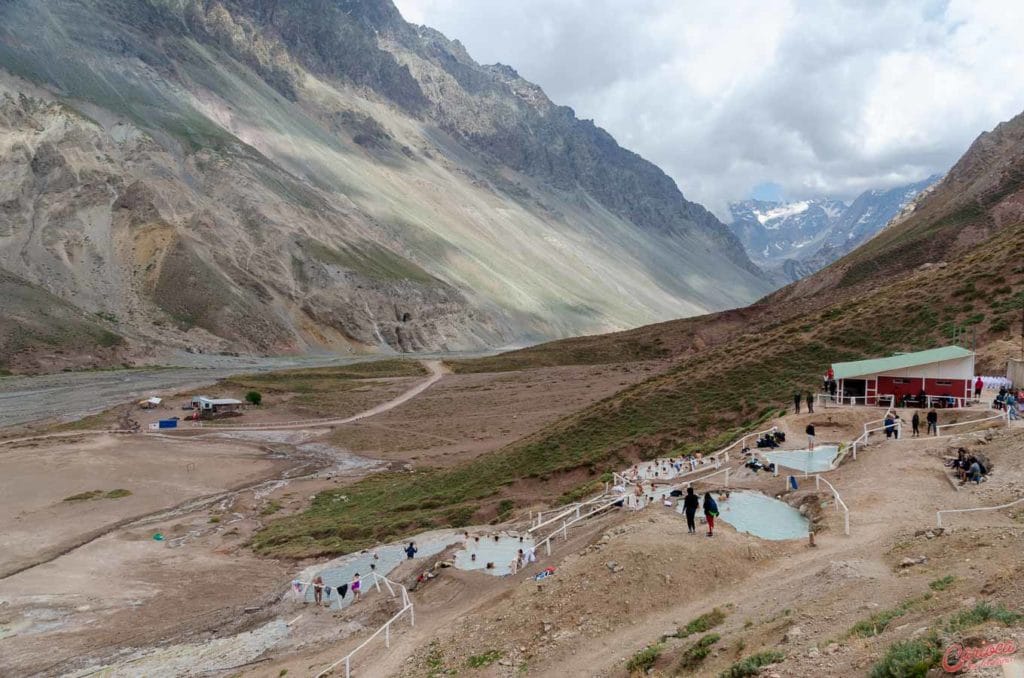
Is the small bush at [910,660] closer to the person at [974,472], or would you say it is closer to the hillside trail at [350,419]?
the person at [974,472]

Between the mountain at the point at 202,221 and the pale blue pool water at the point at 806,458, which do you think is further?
the mountain at the point at 202,221

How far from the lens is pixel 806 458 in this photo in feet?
67.4

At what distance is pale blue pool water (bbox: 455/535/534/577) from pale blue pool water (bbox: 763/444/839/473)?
800 cm

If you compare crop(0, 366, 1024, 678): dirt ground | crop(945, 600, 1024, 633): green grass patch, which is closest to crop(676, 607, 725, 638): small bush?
crop(0, 366, 1024, 678): dirt ground

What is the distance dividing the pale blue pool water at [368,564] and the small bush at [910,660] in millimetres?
15817

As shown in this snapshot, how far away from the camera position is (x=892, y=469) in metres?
18.0

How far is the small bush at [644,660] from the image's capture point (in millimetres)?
10055

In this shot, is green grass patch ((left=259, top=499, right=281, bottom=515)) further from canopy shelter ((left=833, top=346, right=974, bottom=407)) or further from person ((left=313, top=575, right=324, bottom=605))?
canopy shelter ((left=833, top=346, right=974, bottom=407))

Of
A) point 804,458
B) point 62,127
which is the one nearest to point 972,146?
point 804,458

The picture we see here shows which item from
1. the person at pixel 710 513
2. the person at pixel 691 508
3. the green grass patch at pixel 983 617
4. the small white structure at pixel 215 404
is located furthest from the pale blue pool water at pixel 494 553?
the small white structure at pixel 215 404

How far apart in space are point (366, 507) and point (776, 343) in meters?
24.4

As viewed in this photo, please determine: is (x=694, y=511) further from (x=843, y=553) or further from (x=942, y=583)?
(x=942, y=583)

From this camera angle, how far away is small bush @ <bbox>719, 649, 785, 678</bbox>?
812cm

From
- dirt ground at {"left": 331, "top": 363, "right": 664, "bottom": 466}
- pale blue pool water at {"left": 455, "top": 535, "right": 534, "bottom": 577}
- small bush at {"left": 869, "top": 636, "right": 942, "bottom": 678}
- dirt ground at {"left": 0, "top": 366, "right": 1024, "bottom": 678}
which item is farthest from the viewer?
dirt ground at {"left": 331, "top": 363, "right": 664, "bottom": 466}
